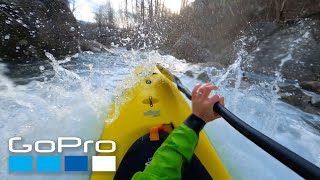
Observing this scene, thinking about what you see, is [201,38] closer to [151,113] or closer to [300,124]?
[300,124]

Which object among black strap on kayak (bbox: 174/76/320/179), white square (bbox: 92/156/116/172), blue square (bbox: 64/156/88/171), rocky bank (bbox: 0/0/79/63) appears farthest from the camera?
rocky bank (bbox: 0/0/79/63)

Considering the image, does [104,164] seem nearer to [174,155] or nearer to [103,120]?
[174,155]

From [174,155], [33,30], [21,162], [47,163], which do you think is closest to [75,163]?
[47,163]

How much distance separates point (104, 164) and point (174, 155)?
2.58ft

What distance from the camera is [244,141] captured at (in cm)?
344

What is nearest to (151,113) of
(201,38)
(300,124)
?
(300,124)

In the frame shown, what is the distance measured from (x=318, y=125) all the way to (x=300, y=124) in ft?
0.86

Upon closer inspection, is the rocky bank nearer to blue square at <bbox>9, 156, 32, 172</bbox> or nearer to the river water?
the river water

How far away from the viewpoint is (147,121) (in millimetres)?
1977

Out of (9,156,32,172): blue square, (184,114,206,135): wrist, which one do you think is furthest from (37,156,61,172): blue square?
(184,114,206,135): wrist

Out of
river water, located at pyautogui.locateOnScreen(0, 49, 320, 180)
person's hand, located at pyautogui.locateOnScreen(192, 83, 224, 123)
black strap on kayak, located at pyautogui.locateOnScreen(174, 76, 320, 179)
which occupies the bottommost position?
river water, located at pyautogui.locateOnScreen(0, 49, 320, 180)

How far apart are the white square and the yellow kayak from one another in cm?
3

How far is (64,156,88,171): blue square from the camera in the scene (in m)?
2.10

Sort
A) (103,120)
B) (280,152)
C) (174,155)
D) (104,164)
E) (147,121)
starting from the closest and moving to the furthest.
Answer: (280,152) < (174,155) < (104,164) < (147,121) < (103,120)
